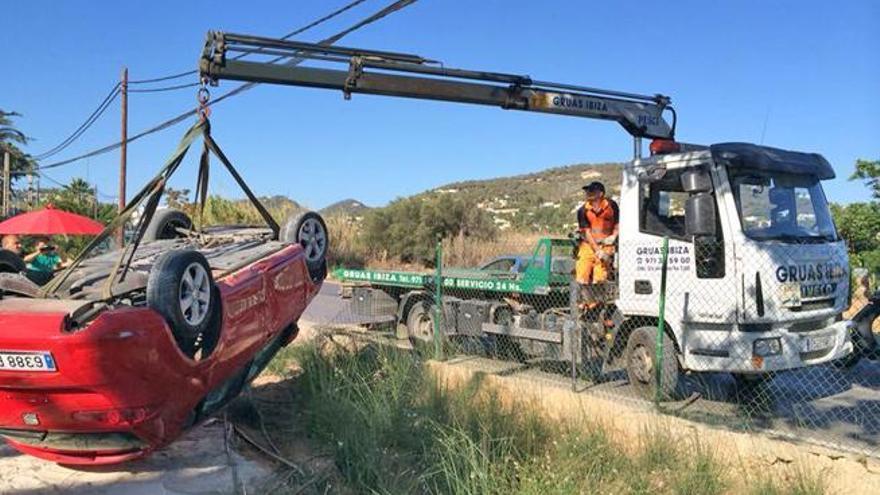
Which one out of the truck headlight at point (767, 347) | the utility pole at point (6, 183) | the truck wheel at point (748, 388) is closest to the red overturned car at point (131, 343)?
the truck headlight at point (767, 347)

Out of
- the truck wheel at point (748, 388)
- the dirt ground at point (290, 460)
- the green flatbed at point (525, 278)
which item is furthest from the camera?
the green flatbed at point (525, 278)

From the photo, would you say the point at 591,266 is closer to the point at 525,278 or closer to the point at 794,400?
the point at 525,278

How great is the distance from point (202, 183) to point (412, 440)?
2751 mm

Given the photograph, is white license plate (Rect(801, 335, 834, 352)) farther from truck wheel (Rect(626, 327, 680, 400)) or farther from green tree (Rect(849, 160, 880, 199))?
green tree (Rect(849, 160, 880, 199))

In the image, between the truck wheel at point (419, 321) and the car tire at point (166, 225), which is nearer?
the car tire at point (166, 225)

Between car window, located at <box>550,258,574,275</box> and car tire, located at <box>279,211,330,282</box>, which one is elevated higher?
car tire, located at <box>279,211,330,282</box>

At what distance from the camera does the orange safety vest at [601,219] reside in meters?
8.26

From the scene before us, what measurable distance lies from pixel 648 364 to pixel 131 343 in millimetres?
4752

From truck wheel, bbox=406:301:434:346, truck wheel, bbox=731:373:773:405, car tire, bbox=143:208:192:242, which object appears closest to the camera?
truck wheel, bbox=731:373:773:405

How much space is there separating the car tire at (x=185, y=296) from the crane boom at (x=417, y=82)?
2.76 meters

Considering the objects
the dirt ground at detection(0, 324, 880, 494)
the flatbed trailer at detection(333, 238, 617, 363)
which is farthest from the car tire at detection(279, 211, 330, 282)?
the flatbed trailer at detection(333, 238, 617, 363)

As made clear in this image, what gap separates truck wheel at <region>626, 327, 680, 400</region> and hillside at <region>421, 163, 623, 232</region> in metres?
32.0

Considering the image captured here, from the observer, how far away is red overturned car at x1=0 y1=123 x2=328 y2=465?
177 inches

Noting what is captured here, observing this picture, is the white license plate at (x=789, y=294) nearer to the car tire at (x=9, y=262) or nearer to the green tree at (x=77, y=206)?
the car tire at (x=9, y=262)
